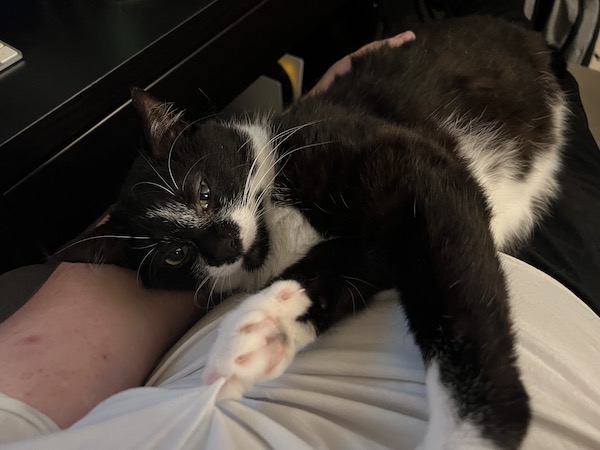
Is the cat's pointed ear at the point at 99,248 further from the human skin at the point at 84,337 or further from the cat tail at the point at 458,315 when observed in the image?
the cat tail at the point at 458,315

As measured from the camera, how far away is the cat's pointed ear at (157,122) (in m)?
0.90

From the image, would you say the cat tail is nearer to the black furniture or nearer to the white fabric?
the white fabric

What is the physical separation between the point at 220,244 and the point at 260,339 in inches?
9.9

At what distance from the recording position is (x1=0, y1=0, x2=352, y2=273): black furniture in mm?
918

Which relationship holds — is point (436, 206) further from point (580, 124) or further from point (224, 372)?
point (580, 124)

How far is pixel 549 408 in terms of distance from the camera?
2.20 feet

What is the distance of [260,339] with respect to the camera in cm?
70

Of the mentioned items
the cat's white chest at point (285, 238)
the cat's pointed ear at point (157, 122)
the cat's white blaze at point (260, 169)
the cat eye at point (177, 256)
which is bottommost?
the cat eye at point (177, 256)

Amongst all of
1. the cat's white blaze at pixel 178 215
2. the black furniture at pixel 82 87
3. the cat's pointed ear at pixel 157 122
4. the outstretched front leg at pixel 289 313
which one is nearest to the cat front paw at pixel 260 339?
the outstretched front leg at pixel 289 313

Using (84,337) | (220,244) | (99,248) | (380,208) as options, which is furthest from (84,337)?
(380,208)

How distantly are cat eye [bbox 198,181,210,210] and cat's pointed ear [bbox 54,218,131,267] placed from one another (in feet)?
0.54

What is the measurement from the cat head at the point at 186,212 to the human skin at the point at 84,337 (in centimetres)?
5

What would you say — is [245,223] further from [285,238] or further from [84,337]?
[84,337]

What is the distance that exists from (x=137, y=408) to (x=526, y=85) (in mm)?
1084
